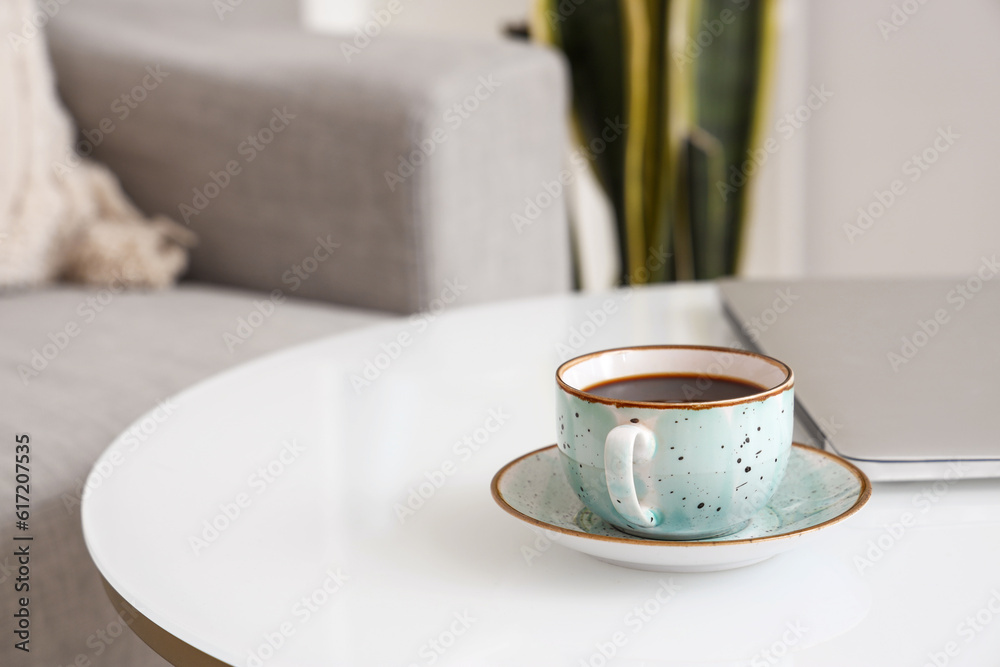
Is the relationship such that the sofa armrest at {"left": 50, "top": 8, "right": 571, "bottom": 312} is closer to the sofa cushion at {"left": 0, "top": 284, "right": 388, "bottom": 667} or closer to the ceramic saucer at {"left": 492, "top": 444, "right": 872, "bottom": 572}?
the sofa cushion at {"left": 0, "top": 284, "right": 388, "bottom": 667}

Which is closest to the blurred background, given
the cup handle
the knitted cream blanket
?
the knitted cream blanket

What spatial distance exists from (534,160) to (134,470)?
2.94ft

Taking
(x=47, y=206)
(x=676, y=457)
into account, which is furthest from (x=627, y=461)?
(x=47, y=206)

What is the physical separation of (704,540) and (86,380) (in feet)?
2.03

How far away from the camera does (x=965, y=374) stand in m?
0.51

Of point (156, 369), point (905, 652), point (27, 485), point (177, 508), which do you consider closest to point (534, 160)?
point (156, 369)

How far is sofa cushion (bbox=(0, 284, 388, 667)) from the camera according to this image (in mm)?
641

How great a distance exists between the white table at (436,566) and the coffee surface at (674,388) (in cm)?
6

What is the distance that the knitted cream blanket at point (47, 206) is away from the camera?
111cm

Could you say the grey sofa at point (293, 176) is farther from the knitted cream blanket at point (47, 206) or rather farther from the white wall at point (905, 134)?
the white wall at point (905, 134)

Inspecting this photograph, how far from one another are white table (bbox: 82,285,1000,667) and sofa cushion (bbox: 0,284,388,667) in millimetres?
154

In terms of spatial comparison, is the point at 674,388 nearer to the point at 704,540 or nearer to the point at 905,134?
the point at 704,540

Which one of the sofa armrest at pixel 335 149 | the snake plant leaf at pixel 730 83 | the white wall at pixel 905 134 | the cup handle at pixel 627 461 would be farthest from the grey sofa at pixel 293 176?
the white wall at pixel 905 134

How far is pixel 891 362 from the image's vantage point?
54cm
